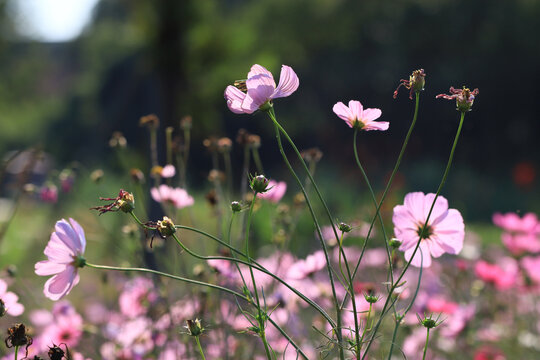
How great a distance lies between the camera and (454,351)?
75.4 inches

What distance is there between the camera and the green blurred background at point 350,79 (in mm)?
6965

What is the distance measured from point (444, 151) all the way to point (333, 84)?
3046 millimetres

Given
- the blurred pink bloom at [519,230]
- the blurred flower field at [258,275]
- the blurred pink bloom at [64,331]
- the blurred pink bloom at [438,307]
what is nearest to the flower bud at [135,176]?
the blurred flower field at [258,275]

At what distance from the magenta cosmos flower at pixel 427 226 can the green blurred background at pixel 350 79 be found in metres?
5.11

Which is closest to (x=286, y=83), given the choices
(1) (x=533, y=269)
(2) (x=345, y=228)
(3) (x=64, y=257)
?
(2) (x=345, y=228)

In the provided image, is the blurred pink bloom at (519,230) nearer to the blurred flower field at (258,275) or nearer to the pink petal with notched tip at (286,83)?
the blurred flower field at (258,275)

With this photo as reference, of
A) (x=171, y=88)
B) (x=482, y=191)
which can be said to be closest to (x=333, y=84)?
(x=482, y=191)

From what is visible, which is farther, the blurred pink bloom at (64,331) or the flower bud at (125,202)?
the blurred pink bloom at (64,331)

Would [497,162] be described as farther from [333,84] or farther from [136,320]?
[136,320]

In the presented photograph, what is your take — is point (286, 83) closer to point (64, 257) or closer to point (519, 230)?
point (64, 257)

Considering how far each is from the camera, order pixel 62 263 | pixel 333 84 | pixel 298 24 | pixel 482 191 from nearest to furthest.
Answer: pixel 62 263
pixel 482 191
pixel 333 84
pixel 298 24

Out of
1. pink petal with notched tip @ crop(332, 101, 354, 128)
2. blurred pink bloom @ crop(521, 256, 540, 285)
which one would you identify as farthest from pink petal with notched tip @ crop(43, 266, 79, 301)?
blurred pink bloom @ crop(521, 256, 540, 285)

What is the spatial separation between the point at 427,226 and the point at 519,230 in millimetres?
1035

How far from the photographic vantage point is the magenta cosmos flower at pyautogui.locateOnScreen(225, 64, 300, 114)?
2.38ft
